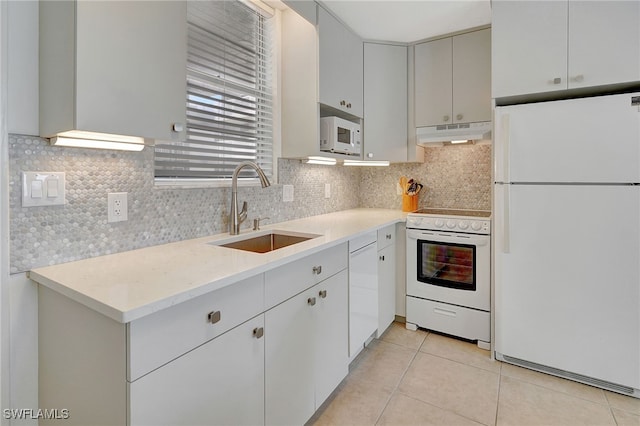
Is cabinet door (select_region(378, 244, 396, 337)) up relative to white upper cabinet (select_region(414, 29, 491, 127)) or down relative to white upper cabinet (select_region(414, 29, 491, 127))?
down

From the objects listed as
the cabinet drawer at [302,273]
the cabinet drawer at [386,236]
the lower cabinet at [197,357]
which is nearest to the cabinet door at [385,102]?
the cabinet drawer at [386,236]

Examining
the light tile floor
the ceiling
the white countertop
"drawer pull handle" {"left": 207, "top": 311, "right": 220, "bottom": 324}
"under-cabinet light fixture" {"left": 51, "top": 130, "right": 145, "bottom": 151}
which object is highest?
the ceiling

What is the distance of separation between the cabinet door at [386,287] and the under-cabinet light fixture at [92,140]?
1747 mm

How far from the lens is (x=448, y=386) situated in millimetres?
1987

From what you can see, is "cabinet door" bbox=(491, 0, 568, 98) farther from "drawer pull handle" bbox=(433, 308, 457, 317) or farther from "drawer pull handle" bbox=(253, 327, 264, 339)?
"drawer pull handle" bbox=(253, 327, 264, 339)

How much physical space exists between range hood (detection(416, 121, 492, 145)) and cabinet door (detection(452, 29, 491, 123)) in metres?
0.05

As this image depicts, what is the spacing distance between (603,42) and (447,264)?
1.64m

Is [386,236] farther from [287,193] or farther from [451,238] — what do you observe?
[287,193]

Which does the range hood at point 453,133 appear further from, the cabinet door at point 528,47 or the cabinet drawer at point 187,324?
the cabinet drawer at point 187,324

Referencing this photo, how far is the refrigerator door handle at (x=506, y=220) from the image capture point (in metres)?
2.12

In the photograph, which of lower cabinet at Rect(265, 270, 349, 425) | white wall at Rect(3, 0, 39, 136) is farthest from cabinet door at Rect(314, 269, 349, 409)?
white wall at Rect(3, 0, 39, 136)

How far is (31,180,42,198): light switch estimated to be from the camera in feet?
3.74

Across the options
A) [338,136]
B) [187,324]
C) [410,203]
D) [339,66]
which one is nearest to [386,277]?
[410,203]

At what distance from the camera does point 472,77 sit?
8.63 ft
